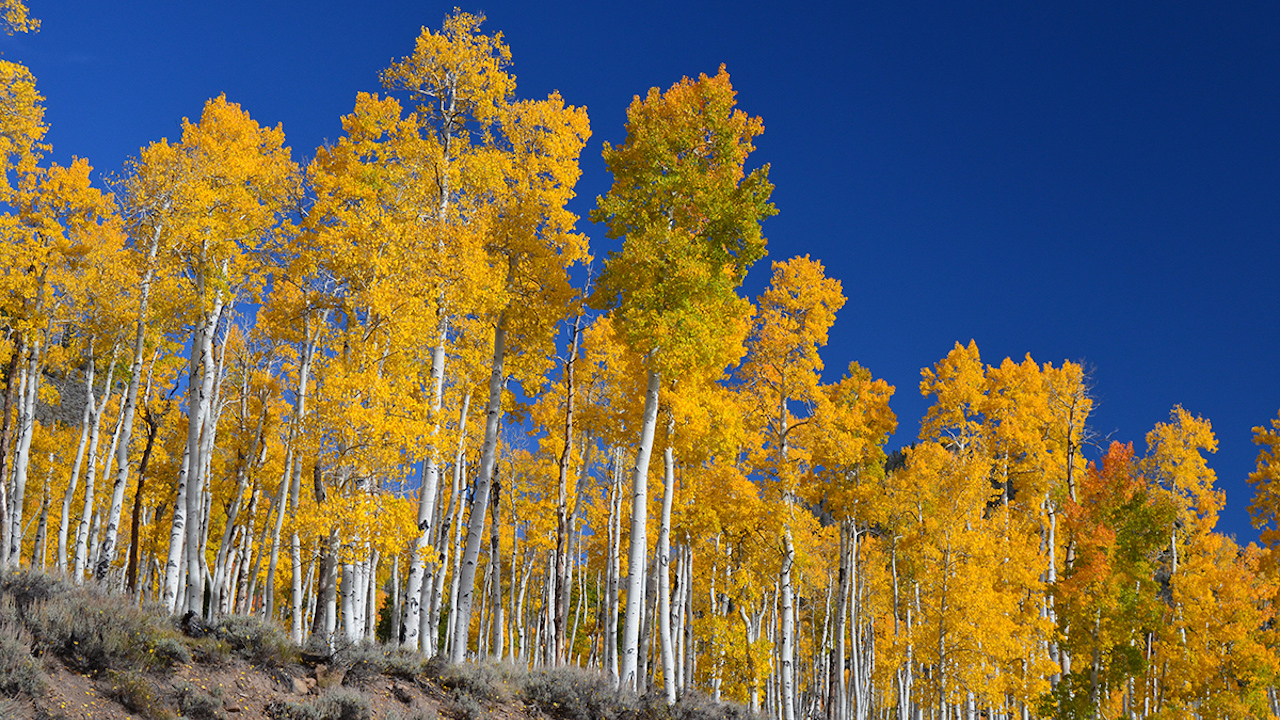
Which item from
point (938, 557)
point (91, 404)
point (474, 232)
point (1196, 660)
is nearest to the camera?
point (474, 232)

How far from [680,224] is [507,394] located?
5466mm

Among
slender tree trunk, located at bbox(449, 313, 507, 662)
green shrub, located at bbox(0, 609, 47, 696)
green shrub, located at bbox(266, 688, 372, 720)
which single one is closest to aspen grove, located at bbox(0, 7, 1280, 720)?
slender tree trunk, located at bbox(449, 313, 507, 662)

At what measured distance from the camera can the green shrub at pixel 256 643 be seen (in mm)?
10031

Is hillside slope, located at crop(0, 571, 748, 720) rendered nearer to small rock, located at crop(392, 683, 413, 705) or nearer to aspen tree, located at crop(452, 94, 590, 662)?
small rock, located at crop(392, 683, 413, 705)

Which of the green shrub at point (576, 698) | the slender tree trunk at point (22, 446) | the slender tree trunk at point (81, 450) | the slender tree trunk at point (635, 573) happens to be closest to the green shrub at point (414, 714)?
the green shrub at point (576, 698)

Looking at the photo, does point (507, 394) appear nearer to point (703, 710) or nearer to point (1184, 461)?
point (703, 710)

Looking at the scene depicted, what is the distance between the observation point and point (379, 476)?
38.4 ft

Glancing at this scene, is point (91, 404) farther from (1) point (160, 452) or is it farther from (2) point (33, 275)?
(1) point (160, 452)

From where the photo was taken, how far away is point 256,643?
33.7ft

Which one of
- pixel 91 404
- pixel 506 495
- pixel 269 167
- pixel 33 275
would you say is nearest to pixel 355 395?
pixel 269 167

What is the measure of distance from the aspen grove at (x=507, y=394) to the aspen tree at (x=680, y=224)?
6 centimetres

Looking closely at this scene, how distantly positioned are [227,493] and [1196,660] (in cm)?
3583

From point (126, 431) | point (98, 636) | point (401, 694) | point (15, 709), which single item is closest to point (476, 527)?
point (401, 694)

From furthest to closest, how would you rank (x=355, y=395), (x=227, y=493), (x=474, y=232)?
(x=227, y=493)
(x=474, y=232)
(x=355, y=395)
